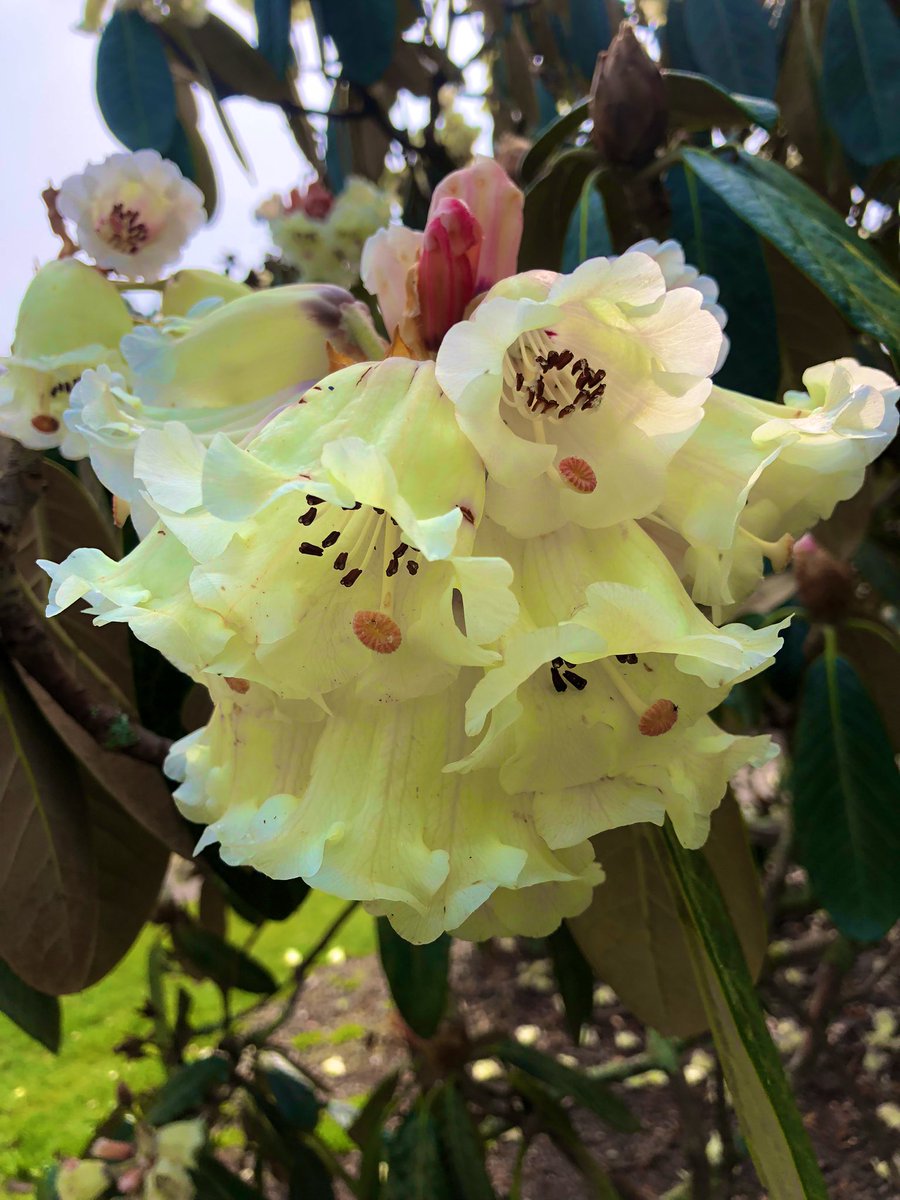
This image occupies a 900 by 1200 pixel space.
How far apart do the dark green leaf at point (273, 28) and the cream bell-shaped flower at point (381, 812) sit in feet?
2.89

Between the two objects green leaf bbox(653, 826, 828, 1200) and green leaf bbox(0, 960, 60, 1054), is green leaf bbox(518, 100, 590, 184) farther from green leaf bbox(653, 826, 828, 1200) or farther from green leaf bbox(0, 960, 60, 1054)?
green leaf bbox(0, 960, 60, 1054)

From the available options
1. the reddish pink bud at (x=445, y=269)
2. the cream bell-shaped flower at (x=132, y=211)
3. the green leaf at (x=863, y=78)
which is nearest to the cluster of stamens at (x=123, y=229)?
the cream bell-shaped flower at (x=132, y=211)

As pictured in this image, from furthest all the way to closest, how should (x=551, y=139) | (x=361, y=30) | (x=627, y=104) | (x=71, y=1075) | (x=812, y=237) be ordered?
(x=71, y=1075), (x=361, y=30), (x=551, y=139), (x=627, y=104), (x=812, y=237)

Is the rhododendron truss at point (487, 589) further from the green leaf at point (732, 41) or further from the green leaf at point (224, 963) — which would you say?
the green leaf at point (224, 963)

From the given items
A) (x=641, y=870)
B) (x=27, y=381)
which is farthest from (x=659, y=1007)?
(x=27, y=381)

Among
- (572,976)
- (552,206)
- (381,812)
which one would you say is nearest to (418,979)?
(572,976)

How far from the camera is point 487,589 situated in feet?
0.92

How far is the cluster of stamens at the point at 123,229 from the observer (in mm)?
572

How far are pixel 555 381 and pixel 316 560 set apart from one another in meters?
0.12

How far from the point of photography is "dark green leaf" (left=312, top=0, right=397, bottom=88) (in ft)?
3.28

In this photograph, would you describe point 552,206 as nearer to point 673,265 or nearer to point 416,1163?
point 673,265

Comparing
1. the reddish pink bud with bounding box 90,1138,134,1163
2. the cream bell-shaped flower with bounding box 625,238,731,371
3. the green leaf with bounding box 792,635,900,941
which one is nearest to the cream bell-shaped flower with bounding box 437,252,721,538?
the cream bell-shaped flower with bounding box 625,238,731,371

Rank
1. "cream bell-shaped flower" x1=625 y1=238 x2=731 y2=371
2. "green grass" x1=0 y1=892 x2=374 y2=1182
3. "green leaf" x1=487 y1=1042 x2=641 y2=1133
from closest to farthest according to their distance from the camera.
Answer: "cream bell-shaped flower" x1=625 y1=238 x2=731 y2=371
"green leaf" x1=487 y1=1042 x2=641 y2=1133
"green grass" x1=0 y1=892 x2=374 y2=1182

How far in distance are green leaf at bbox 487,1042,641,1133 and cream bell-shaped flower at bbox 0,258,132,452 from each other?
3.46 feet
